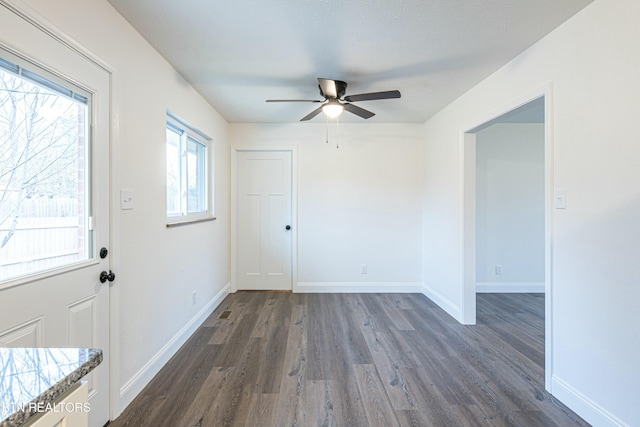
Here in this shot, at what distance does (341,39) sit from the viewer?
1.85 metres

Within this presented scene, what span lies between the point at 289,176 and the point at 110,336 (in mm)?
2715

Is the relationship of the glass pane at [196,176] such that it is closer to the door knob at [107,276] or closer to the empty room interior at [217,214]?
the empty room interior at [217,214]

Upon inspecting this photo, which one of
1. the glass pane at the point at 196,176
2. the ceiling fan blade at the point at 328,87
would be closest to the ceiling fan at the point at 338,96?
the ceiling fan blade at the point at 328,87

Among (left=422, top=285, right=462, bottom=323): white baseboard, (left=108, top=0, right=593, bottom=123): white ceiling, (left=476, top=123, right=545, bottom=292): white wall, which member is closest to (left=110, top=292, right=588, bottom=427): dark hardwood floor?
(left=422, top=285, right=462, bottom=323): white baseboard

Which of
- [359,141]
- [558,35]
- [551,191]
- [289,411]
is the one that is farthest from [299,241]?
[558,35]

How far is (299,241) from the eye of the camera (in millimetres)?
3779

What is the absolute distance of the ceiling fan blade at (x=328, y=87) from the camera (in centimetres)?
210

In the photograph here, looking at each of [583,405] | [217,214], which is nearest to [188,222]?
[217,214]

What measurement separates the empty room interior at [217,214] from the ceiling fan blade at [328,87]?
33 millimetres

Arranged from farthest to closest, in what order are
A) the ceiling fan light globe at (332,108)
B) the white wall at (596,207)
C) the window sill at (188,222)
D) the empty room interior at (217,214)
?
1. the ceiling fan light globe at (332,108)
2. the window sill at (188,222)
3. the white wall at (596,207)
4. the empty room interior at (217,214)

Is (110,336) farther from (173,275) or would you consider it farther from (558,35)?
(558,35)

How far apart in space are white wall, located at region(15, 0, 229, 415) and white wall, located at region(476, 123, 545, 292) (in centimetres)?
384

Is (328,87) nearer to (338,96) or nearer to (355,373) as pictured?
(338,96)

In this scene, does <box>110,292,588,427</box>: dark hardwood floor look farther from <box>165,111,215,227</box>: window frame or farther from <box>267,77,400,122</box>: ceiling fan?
<box>267,77,400,122</box>: ceiling fan
